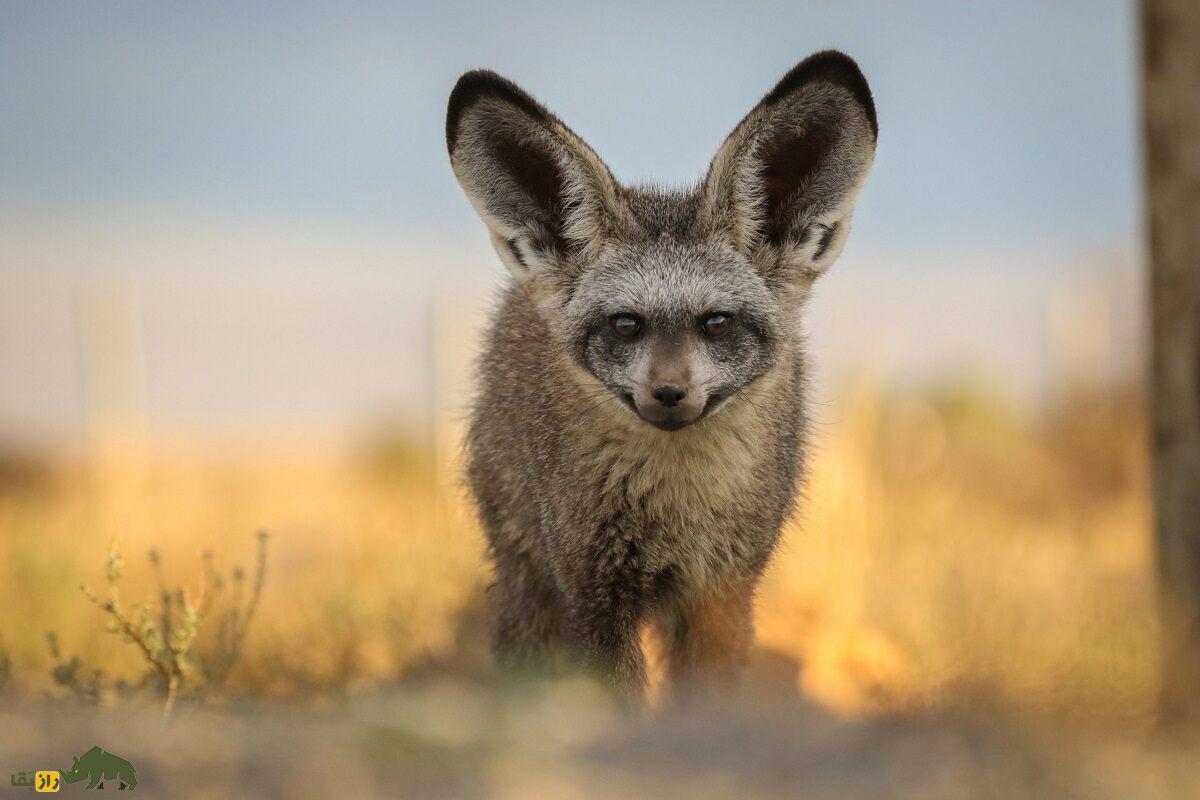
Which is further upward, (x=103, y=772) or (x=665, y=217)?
(x=665, y=217)

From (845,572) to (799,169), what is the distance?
574 centimetres

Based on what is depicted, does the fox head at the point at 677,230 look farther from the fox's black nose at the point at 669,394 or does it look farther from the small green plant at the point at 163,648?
the small green plant at the point at 163,648

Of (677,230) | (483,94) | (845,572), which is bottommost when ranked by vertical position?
(845,572)

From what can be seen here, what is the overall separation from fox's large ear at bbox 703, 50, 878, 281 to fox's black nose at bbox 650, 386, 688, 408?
3.06 ft

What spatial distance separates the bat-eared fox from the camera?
462 centimetres

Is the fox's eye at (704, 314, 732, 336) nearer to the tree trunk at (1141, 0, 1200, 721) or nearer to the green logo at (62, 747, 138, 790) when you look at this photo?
the tree trunk at (1141, 0, 1200, 721)

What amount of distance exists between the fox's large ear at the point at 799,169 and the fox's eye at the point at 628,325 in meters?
0.64

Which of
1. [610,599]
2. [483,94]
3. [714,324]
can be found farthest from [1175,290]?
[483,94]

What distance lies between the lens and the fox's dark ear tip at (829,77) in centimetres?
447

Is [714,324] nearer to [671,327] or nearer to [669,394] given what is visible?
[671,327]

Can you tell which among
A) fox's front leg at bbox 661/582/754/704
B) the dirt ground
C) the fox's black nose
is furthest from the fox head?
the dirt ground

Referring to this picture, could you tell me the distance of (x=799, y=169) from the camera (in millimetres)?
4855

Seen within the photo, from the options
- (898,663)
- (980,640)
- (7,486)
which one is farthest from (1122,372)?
(7,486)

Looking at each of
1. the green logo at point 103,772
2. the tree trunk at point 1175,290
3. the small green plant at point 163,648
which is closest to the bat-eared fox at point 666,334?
the tree trunk at point 1175,290
